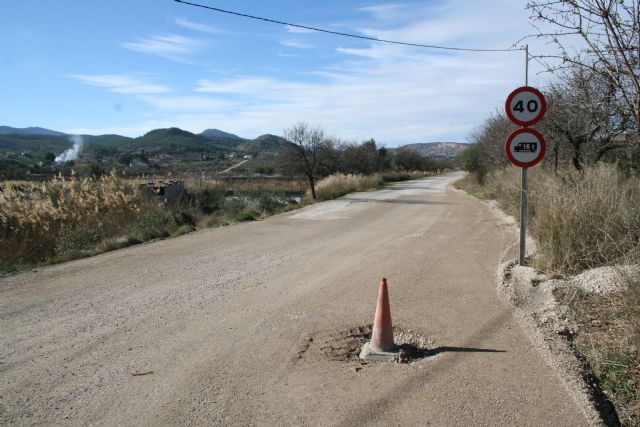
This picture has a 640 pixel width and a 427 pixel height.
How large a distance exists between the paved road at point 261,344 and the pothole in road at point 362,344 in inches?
1.3

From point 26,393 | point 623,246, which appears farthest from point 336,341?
point 623,246

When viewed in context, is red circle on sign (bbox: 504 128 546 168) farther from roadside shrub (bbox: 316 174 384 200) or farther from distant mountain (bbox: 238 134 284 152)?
distant mountain (bbox: 238 134 284 152)

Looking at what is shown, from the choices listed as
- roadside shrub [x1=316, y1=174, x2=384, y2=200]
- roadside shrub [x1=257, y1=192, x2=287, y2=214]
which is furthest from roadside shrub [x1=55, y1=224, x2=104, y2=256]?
roadside shrub [x1=316, y1=174, x2=384, y2=200]

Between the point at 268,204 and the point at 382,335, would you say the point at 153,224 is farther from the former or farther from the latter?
the point at 382,335

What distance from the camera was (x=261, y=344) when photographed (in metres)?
5.21

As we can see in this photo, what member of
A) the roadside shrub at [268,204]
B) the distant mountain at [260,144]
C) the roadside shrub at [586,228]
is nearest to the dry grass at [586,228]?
the roadside shrub at [586,228]

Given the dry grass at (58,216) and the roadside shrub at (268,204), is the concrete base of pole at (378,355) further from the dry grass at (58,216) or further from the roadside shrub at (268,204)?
the roadside shrub at (268,204)

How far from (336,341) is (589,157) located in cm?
1000

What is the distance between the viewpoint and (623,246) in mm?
6555

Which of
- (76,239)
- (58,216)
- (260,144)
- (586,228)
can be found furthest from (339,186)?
(260,144)

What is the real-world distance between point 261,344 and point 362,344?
104cm

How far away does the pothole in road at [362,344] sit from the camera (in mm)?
4852

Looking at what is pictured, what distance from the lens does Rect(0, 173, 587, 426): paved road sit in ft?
12.7

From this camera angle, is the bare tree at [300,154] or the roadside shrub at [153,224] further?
the bare tree at [300,154]
